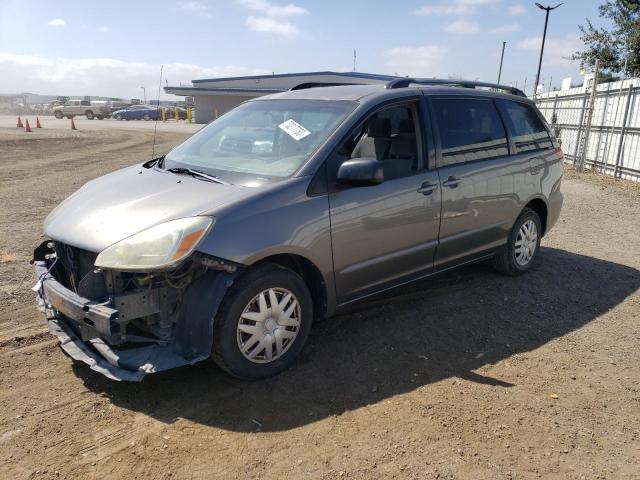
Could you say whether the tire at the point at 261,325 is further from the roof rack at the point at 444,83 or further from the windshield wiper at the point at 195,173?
the roof rack at the point at 444,83

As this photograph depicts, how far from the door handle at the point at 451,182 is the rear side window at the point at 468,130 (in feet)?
0.46

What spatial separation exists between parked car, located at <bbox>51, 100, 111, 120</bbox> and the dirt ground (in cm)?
4852

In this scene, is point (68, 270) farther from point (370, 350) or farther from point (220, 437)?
point (370, 350)

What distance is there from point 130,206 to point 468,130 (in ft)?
9.83

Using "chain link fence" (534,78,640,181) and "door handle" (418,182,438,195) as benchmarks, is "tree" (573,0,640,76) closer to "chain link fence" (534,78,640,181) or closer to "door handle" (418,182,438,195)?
"chain link fence" (534,78,640,181)

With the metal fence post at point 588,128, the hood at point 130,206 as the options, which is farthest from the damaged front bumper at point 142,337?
the metal fence post at point 588,128

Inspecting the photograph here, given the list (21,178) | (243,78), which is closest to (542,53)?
(243,78)

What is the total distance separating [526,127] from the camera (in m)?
5.45

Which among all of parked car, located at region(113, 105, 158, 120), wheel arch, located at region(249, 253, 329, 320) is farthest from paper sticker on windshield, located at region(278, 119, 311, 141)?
parked car, located at region(113, 105, 158, 120)

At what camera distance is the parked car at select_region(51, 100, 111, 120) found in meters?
47.4

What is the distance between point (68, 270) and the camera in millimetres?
3418

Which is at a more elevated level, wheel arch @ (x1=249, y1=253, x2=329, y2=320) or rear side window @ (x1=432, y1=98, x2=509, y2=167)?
rear side window @ (x1=432, y1=98, x2=509, y2=167)

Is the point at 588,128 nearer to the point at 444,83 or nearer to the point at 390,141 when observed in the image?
the point at 444,83

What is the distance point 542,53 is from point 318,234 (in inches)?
1469
